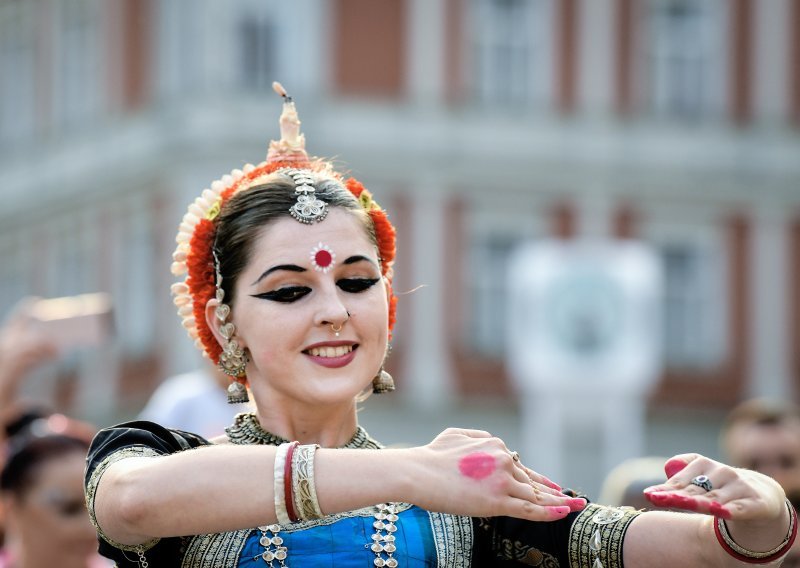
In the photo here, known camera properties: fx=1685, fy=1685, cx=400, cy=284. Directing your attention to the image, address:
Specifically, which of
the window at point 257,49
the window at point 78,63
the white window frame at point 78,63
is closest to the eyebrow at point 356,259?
the window at point 257,49

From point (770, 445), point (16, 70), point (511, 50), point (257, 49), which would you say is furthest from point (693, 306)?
point (770, 445)

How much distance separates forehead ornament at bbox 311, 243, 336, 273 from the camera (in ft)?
11.1

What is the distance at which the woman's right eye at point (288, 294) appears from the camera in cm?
339

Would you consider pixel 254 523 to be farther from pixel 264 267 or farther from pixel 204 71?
pixel 204 71

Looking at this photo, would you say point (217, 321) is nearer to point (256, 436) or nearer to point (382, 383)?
point (256, 436)

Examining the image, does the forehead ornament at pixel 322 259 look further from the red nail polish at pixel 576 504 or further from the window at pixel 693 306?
the window at pixel 693 306

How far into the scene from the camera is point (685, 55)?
24969 mm

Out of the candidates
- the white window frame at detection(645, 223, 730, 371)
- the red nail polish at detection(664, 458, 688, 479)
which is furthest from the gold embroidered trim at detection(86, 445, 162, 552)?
the white window frame at detection(645, 223, 730, 371)

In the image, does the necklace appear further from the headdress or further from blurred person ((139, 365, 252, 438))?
blurred person ((139, 365, 252, 438))

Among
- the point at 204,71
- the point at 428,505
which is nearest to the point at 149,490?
the point at 428,505

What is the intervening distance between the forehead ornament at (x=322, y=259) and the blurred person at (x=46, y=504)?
2.24 m

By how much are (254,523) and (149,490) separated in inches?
7.6

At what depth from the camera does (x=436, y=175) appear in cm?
2400

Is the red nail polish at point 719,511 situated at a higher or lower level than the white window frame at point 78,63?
lower
